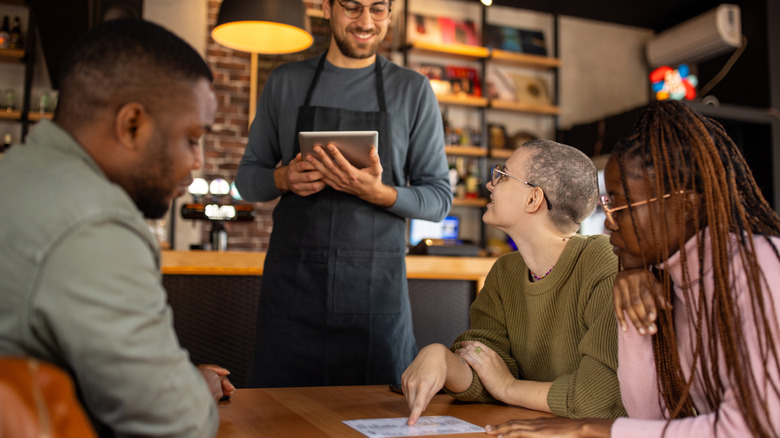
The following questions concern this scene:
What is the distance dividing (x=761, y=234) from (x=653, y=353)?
262 millimetres

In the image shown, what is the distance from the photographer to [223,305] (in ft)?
9.39

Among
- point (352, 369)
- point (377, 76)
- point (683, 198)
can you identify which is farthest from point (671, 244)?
point (377, 76)

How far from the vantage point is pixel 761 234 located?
980 millimetres

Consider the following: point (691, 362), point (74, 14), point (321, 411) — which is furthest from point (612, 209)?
point (74, 14)

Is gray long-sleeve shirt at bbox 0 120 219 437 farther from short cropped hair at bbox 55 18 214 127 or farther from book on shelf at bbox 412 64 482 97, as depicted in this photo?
book on shelf at bbox 412 64 482 97

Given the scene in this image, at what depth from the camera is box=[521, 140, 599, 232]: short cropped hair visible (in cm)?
162

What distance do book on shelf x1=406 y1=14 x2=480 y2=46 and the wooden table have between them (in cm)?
494

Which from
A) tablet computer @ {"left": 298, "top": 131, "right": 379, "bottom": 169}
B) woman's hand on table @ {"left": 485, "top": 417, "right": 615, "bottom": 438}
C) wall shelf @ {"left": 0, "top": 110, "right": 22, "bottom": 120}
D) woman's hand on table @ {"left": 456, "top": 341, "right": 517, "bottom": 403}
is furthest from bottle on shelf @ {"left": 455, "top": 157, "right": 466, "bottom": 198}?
woman's hand on table @ {"left": 485, "top": 417, "right": 615, "bottom": 438}

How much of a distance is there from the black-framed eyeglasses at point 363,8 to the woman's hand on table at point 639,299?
1241 millimetres

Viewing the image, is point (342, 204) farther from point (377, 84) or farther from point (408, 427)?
point (408, 427)

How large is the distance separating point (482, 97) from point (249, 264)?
12.8ft

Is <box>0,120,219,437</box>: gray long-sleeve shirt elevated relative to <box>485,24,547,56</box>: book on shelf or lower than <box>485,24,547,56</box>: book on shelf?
lower

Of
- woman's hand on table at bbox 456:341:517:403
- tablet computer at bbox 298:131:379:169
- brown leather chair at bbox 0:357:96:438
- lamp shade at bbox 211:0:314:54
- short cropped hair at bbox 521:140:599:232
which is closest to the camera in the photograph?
brown leather chair at bbox 0:357:96:438

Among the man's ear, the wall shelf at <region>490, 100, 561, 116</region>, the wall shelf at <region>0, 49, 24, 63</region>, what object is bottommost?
the man's ear
